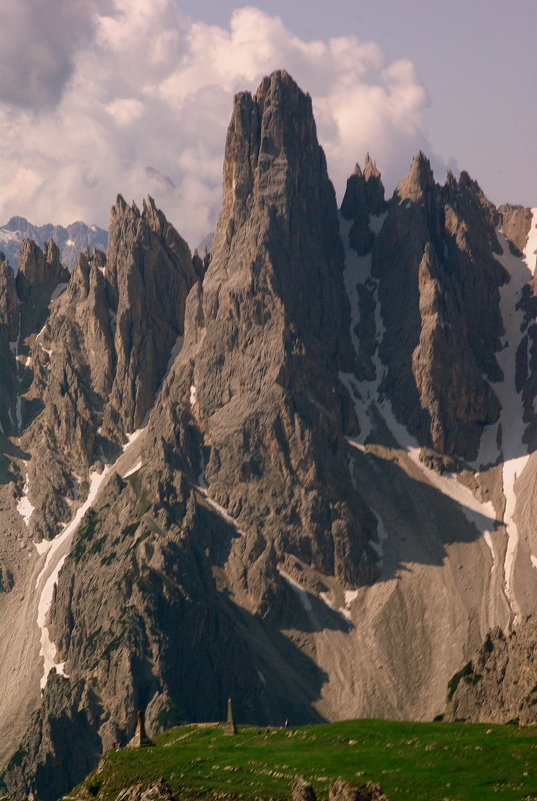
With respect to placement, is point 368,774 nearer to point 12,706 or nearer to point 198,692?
point 198,692

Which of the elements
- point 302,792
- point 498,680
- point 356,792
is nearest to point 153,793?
point 302,792

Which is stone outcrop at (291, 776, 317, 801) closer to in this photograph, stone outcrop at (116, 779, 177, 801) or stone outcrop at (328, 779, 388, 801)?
stone outcrop at (328, 779, 388, 801)

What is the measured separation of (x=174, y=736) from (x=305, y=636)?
11964 cm

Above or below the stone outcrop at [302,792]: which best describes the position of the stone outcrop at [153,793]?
above

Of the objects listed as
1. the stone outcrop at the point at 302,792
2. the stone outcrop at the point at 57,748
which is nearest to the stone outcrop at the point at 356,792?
the stone outcrop at the point at 302,792

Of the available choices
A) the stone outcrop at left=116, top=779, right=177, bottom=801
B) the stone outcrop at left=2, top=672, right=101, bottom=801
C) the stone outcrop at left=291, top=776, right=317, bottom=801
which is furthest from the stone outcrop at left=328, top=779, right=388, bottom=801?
the stone outcrop at left=2, top=672, right=101, bottom=801

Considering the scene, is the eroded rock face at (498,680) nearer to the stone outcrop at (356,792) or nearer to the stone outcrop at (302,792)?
the stone outcrop at (302,792)

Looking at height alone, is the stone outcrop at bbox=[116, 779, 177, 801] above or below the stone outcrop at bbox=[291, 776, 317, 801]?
above

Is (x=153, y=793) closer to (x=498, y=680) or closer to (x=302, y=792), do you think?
(x=302, y=792)

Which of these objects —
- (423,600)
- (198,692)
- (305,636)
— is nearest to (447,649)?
(423,600)

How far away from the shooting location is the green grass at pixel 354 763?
54.1 m

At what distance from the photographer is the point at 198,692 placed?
189 m

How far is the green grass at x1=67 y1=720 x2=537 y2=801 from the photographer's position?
54.1m

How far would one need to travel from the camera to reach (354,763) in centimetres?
6047
